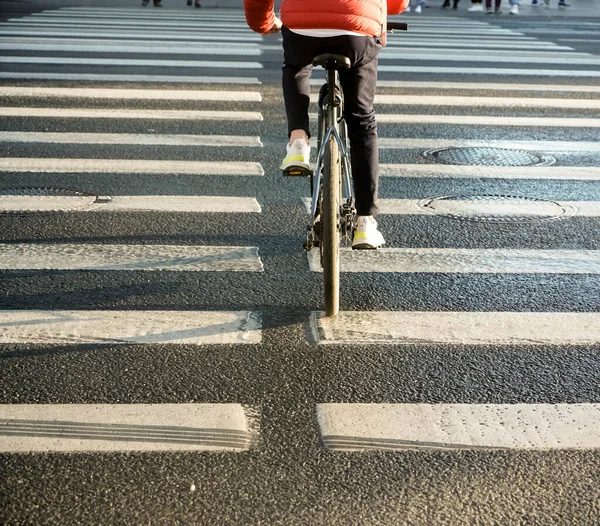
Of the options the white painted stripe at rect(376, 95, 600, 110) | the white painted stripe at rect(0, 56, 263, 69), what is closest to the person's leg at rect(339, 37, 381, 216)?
the white painted stripe at rect(376, 95, 600, 110)

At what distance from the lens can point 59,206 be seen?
23.4ft

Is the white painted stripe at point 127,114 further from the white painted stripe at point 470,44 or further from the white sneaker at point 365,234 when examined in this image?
the white painted stripe at point 470,44

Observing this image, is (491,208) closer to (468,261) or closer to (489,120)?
(468,261)

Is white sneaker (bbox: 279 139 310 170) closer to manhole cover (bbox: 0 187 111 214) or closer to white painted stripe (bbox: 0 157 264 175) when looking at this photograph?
manhole cover (bbox: 0 187 111 214)

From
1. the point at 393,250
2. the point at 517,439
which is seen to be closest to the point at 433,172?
the point at 393,250

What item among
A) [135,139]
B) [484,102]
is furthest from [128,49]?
[135,139]

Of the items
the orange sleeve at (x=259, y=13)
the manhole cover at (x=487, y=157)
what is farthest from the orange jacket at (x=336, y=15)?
the manhole cover at (x=487, y=157)

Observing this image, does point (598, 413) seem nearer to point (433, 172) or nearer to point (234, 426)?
point (234, 426)

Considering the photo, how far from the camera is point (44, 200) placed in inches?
285

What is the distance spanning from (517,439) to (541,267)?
2.31 meters

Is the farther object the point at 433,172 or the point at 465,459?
the point at 433,172

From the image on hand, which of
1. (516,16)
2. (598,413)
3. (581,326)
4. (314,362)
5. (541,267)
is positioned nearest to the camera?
(598,413)

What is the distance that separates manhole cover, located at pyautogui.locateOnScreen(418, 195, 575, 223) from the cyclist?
1.59 meters

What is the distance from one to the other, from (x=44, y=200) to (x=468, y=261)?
2.81m
